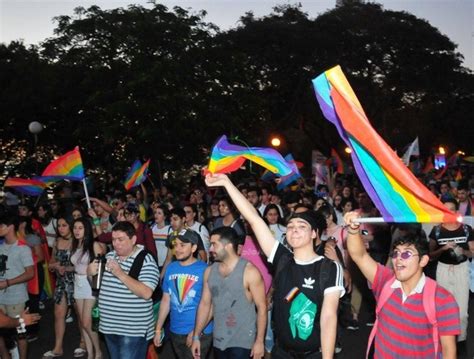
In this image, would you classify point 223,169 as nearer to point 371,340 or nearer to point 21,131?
point 371,340

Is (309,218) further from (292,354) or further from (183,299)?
(183,299)

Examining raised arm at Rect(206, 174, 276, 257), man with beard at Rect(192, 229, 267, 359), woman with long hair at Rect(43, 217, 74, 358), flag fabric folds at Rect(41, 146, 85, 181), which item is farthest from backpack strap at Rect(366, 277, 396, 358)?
flag fabric folds at Rect(41, 146, 85, 181)

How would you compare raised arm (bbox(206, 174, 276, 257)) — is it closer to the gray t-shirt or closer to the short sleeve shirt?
the short sleeve shirt

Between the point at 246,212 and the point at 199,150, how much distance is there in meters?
19.4

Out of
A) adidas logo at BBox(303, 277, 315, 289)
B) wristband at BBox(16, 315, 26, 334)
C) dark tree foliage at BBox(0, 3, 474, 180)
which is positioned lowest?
wristband at BBox(16, 315, 26, 334)

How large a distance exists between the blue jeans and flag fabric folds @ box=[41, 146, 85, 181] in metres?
5.01

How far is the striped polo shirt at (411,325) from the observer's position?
3.97 meters

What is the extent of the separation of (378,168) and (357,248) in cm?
57

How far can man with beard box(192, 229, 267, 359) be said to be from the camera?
17.3 feet

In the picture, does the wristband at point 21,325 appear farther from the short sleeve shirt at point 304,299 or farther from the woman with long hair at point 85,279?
the short sleeve shirt at point 304,299

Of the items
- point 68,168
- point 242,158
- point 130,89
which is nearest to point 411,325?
point 242,158

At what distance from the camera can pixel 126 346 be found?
222 inches

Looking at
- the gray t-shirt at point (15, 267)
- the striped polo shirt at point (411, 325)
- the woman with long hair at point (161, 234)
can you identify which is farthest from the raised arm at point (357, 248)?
the woman with long hair at point (161, 234)

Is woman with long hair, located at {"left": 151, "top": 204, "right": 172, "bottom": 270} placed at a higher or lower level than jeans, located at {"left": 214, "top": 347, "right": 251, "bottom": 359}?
higher
